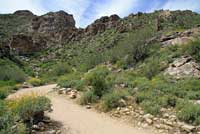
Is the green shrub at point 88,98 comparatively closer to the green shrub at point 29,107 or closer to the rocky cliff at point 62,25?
the green shrub at point 29,107

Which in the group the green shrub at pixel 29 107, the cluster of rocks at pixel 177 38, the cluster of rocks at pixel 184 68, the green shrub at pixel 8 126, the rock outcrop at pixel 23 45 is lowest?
the green shrub at pixel 8 126

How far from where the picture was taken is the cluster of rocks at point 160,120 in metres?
12.0

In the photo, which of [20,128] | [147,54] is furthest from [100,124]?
[147,54]

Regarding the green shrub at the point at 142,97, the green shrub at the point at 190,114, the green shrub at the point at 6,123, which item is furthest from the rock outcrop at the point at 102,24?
the green shrub at the point at 6,123

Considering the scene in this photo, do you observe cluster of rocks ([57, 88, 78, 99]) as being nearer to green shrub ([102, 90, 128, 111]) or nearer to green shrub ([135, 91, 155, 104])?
green shrub ([102, 90, 128, 111])

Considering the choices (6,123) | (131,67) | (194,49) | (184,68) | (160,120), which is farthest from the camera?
(131,67)

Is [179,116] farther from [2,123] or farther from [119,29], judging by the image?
[119,29]

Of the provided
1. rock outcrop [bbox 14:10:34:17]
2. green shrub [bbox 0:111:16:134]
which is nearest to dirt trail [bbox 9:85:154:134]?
green shrub [bbox 0:111:16:134]

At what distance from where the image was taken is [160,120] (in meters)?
13.0

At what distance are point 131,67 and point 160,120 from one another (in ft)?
66.8

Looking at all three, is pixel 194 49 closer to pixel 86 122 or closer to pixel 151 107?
pixel 151 107

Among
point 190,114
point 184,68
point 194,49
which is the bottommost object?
point 190,114

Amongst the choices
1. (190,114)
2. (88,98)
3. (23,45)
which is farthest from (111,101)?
(23,45)

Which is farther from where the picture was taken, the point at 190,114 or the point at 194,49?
the point at 194,49
